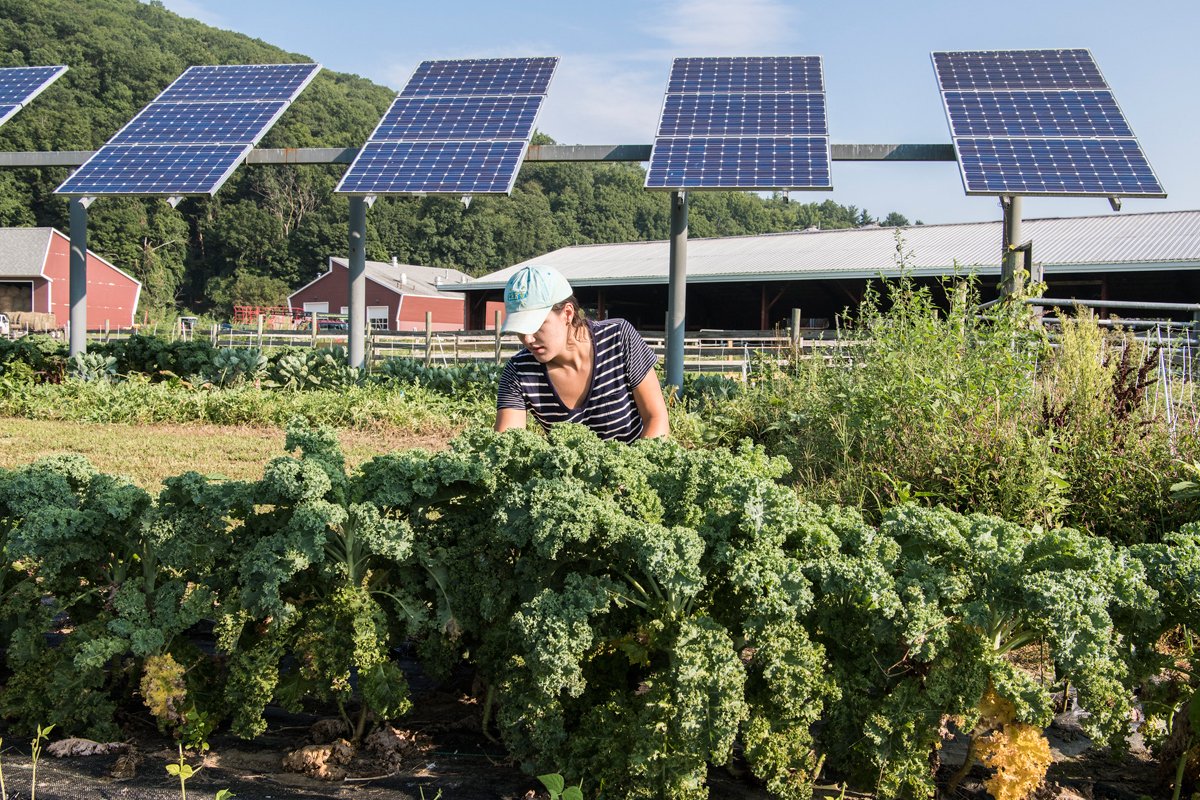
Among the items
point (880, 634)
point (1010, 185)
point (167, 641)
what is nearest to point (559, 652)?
point (880, 634)

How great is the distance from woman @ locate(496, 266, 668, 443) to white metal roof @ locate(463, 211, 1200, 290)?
54.3 feet

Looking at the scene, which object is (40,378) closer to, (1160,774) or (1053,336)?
(1053,336)

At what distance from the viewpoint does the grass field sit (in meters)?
8.51

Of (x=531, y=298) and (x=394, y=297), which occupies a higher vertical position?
(x=394, y=297)

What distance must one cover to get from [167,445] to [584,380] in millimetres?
7103

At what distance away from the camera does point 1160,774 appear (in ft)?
10.5

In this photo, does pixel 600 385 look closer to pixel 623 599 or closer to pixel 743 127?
pixel 623 599

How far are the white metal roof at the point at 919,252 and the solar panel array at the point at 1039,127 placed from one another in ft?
20.6

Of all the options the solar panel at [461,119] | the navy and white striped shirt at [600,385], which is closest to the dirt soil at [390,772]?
the navy and white striped shirt at [600,385]

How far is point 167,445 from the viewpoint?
9.84m

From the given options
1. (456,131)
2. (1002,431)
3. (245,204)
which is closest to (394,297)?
(245,204)

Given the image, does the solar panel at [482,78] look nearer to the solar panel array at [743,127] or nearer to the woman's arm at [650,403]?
the solar panel array at [743,127]

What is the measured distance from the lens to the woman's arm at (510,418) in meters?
4.12

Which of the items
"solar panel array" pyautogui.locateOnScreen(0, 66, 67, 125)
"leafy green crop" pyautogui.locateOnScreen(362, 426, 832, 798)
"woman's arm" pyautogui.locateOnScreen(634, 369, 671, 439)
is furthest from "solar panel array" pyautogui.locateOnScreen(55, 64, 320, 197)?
"leafy green crop" pyautogui.locateOnScreen(362, 426, 832, 798)
